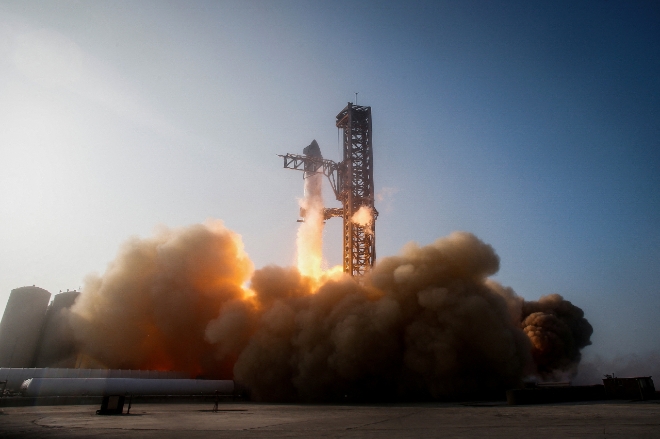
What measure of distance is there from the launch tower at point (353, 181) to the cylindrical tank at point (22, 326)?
37.7 metres

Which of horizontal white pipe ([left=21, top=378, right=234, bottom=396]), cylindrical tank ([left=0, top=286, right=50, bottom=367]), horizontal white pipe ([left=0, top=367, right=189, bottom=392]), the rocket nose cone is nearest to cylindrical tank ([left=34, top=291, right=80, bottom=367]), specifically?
cylindrical tank ([left=0, top=286, right=50, bottom=367])

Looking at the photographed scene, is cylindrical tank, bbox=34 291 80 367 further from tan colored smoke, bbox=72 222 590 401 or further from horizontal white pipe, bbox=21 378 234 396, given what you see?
horizontal white pipe, bbox=21 378 234 396

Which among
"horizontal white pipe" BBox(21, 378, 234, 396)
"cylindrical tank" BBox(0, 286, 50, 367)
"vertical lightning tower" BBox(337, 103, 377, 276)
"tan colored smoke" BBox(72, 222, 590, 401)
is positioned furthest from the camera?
"cylindrical tank" BBox(0, 286, 50, 367)

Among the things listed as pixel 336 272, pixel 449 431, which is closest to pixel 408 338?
pixel 336 272

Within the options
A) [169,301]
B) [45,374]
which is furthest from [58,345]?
[45,374]

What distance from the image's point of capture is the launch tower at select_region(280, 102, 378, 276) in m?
46.9

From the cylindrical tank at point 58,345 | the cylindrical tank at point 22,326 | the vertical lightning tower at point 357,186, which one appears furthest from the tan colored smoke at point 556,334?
the cylindrical tank at point 22,326

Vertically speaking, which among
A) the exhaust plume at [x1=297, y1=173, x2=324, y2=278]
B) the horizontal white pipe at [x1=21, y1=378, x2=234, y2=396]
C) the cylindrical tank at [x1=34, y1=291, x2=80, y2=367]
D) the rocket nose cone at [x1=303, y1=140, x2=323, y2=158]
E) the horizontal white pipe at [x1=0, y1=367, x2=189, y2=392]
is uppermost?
the rocket nose cone at [x1=303, y1=140, x2=323, y2=158]

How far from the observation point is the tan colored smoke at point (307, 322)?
116ft

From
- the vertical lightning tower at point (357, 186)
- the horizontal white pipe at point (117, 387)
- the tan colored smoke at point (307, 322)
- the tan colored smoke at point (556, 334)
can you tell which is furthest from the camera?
the tan colored smoke at point (556, 334)

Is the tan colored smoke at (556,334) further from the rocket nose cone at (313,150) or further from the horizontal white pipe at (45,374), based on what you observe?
the horizontal white pipe at (45,374)

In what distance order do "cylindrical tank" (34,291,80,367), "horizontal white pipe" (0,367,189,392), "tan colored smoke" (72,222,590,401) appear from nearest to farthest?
"tan colored smoke" (72,222,590,401), "horizontal white pipe" (0,367,189,392), "cylindrical tank" (34,291,80,367)

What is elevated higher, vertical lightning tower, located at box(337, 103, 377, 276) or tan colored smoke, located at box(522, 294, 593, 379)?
vertical lightning tower, located at box(337, 103, 377, 276)

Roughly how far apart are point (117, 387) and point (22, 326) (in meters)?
30.7
